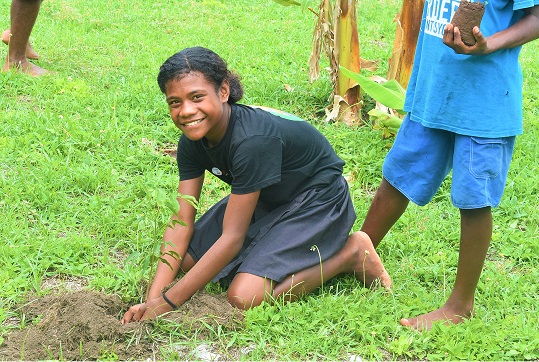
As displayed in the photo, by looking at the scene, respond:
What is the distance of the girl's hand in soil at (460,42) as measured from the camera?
8.43 feet

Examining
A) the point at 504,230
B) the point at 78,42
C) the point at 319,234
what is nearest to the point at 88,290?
the point at 319,234

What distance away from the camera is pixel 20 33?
5523 mm

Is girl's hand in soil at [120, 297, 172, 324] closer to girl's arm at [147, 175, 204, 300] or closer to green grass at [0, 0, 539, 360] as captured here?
green grass at [0, 0, 539, 360]

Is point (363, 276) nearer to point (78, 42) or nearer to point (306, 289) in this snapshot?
point (306, 289)

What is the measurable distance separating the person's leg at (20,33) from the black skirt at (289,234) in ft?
9.19

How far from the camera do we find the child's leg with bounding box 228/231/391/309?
306 cm

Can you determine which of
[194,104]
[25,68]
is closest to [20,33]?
[25,68]

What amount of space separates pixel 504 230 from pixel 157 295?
1893mm

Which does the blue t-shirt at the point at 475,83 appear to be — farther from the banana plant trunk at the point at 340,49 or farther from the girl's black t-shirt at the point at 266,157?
the banana plant trunk at the point at 340,49

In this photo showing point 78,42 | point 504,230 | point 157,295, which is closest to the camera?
point 157,295

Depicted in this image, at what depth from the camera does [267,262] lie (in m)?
3.13

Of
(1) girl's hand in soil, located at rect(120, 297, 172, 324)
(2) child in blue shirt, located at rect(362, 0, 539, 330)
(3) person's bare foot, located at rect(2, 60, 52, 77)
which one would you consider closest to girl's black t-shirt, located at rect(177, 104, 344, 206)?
(2) child in blue shirt, located at rect(362, 0, 539, 330)

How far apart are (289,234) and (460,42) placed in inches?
44.3

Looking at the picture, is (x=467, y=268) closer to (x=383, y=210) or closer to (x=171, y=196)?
(x=383, y=210)
